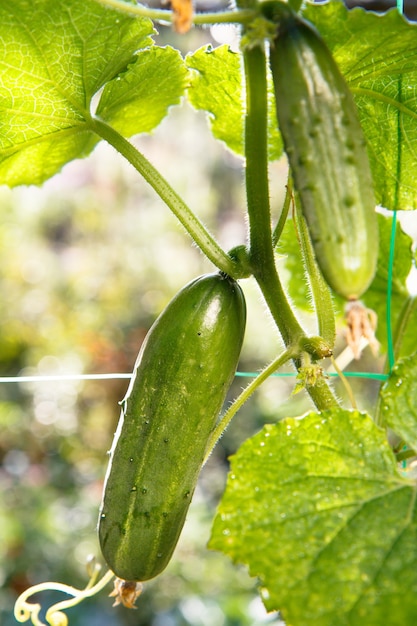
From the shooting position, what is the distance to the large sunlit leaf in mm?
707

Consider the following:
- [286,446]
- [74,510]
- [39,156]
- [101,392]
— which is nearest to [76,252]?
[101,392]

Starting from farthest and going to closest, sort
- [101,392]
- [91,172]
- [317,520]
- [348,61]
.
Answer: [91,172] < [101,392] < [348,61] < [317,520]

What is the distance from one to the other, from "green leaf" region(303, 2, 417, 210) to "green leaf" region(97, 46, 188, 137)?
17 cm

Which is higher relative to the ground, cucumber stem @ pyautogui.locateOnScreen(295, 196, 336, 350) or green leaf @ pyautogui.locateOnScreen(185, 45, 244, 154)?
green leaf @ pyautogui.locateOnScreen(185, 45, 244, 154)

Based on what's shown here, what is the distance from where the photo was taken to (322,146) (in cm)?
53

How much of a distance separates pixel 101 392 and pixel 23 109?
3437 mm

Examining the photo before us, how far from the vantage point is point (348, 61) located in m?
0.75

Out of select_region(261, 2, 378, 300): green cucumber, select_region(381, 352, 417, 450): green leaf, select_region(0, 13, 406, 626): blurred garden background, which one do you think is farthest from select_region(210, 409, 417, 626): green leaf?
select_region(0, 13, 406, 626): blurred garden background

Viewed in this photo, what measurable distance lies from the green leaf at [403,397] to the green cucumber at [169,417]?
0.19 meters

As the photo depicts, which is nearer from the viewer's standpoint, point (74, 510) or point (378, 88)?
point (378, 88)

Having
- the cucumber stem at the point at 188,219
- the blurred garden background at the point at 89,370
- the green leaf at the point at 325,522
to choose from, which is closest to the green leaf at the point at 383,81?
the cucumber stem at the point at 188,219

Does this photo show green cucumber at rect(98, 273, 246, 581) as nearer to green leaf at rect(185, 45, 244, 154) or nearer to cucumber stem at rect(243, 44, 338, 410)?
cucumber stem at rect(243, 44, 338, 410)

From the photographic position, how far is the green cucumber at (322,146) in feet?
1.69

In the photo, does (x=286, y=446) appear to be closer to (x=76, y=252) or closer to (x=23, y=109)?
(x=23, y=109)
